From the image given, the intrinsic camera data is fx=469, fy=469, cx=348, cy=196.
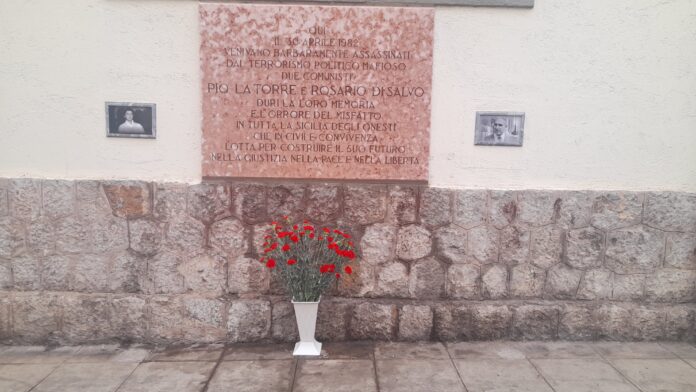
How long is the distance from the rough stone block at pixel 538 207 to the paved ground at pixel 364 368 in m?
0.86

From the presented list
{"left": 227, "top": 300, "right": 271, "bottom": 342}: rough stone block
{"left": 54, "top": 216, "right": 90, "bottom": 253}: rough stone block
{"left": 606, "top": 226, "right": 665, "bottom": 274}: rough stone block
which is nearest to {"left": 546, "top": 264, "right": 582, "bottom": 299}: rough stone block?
{"left": 606, "top": 226, "right": 665, "bottom": 274}: rough stone block

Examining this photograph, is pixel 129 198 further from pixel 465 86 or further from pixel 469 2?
pixel 469 2

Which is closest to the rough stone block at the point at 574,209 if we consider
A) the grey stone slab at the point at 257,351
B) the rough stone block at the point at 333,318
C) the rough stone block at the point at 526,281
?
the rough stone block at the point at 526,281

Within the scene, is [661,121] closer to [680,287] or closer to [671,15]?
[671,15]

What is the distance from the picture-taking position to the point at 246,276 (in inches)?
127

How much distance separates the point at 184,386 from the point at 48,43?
7.78ft

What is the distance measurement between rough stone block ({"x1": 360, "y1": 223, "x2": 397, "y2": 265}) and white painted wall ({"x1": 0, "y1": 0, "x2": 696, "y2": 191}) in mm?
539

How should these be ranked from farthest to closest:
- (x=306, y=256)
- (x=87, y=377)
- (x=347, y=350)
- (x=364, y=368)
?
(x=347, y=350) < (x=306, y=256) < (x=364, y=368) < (x=87, y=377)

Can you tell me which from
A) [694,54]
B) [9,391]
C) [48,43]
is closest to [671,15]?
[694,54]

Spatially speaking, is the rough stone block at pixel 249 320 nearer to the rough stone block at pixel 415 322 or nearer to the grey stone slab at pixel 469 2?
the rough stone block at pixel 415 322

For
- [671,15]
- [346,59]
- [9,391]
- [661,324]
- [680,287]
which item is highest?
[671,15]

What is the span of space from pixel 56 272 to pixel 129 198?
2.37 ft

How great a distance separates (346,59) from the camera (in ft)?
10.2

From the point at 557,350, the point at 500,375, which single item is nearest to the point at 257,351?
the point at 500,375
